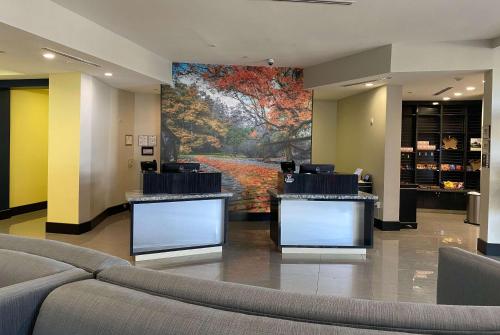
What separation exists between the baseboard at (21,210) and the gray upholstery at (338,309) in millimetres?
9375

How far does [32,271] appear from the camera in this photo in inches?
57.1

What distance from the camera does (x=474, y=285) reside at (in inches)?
75.3

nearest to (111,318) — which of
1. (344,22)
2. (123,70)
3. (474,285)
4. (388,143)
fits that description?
(474,285)

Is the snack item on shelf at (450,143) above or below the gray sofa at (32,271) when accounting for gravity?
above

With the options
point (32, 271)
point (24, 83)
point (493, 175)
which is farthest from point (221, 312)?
point (24, 83)

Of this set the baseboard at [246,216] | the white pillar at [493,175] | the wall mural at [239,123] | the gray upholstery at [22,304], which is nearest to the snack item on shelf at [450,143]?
the wall mural at [239,123]

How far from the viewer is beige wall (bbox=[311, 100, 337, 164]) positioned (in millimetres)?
11387

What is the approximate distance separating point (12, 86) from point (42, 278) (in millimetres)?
8693

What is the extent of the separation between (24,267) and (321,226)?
5445 millimetres

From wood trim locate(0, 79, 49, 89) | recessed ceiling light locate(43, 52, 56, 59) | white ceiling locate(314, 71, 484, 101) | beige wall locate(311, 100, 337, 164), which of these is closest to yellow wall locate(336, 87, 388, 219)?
beige wall locate(311, 100, 337, 164)

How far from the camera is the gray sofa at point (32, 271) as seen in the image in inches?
46.1

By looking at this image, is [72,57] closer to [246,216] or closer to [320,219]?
[320,219]

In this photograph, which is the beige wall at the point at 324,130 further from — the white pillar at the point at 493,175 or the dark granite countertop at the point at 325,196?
the dark granite countertop at the point at 325,196

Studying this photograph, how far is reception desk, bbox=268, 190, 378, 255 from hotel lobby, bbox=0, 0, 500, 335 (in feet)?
0.11
